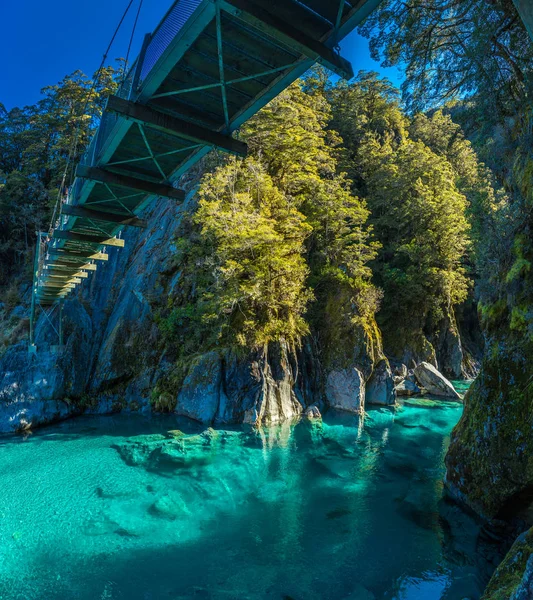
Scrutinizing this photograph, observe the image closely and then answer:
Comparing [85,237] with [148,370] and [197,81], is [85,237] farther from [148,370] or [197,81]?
[148,370]

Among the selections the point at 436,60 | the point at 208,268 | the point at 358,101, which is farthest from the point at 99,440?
the point at 358,101

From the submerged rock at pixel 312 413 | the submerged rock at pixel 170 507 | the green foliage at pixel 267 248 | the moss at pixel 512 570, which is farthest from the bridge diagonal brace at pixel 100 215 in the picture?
the moss at pixel 512 570

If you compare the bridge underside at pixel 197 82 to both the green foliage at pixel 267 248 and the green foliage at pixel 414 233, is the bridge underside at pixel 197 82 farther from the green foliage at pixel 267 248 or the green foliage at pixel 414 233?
the green foliage at pixel 414 233

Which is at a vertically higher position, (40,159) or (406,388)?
(40,159)

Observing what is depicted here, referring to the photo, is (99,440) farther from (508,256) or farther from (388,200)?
(388,200)

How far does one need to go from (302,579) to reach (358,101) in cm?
3255

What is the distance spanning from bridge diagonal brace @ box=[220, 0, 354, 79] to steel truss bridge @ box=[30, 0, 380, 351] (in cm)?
1

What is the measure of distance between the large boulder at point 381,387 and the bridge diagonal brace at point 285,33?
1427 centimetres

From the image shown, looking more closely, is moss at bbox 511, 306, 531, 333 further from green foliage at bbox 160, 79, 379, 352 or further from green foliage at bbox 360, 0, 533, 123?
green foliage at bbox 160, 79, 379, 352

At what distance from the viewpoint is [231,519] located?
7.12 m

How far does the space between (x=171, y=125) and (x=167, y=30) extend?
1.30 metres

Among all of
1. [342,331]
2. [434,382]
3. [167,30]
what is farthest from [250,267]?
[434,382]

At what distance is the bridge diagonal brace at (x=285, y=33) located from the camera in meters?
3.81

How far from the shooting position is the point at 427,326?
2250 cm
